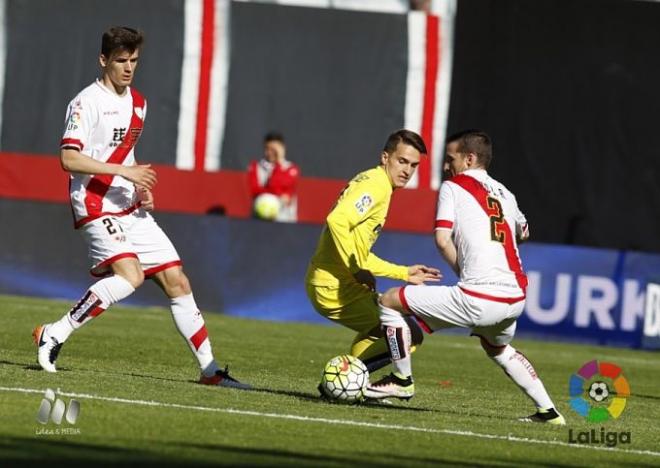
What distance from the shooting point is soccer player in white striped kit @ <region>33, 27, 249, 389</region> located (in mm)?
10477

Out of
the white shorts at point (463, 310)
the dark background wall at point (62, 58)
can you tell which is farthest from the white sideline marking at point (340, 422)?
the dark background wall at point (62, 58)

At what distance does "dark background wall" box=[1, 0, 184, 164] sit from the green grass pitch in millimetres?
8453

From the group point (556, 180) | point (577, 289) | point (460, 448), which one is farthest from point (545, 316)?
point (460, 448)

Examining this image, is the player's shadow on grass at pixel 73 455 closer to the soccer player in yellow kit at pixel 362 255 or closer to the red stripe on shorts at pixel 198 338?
the soccer player in yellow kit at pixel 362 255

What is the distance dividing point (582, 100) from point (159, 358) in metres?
11.9

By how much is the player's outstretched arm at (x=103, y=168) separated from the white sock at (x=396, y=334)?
172 cm

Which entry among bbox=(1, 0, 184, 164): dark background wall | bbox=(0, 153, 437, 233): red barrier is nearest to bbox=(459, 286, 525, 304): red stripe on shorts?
bbox=(0, 153, 437, 233): red barrier

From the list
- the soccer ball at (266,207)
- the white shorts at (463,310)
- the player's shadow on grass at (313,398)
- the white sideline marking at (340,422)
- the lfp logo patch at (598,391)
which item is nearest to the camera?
the white sideline marking at (340,422)

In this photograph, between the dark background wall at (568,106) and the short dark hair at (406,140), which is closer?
the short dark hair at (406,140)

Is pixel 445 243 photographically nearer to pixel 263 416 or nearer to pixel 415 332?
pixel 415 332

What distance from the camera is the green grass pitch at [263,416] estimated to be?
7613mm

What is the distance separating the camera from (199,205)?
23141 mm

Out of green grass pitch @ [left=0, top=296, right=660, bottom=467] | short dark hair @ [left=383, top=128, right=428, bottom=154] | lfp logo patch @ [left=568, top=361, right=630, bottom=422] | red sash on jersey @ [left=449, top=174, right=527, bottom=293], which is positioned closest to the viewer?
green grass pitch @ [left=0, top=296, right=660, bottom=467]

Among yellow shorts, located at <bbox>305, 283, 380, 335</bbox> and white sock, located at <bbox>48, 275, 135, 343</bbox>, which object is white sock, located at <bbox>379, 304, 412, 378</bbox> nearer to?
yellow shorts, located at <bbox>305, 283, 380, 335</bbox>
